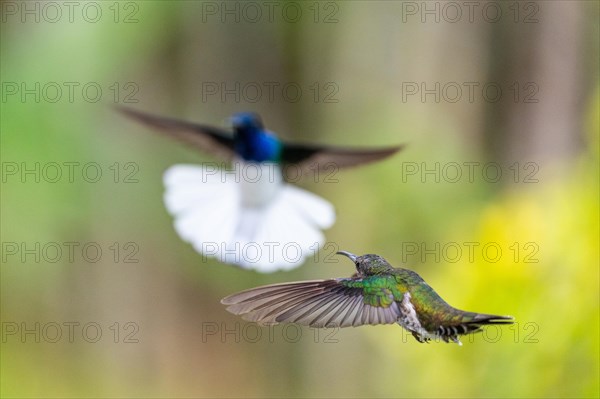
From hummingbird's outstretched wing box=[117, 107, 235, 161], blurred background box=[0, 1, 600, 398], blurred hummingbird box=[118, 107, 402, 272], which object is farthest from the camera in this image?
blurred background box=[0, 1, 600, 398]

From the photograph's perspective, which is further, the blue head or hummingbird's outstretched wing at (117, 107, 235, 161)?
the blue head

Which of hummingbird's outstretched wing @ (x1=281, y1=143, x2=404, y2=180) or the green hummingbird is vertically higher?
hummingbird's outstretched wing @ (x1=281, y1=143, x2=404, y2=180)

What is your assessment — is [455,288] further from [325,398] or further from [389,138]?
[325,398]

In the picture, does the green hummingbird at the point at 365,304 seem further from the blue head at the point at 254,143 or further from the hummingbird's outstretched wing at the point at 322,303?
the blue head at the point at 254,143

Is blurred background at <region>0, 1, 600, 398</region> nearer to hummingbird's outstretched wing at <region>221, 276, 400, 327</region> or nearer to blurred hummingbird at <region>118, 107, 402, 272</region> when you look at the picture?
blurred hummingbird at <region>118, 107, 402, 272</region>

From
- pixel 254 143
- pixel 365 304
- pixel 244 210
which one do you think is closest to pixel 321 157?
pixel 254 143

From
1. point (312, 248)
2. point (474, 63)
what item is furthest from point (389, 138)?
point (312, 248)

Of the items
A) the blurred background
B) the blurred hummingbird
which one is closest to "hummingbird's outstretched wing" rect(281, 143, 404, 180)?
the blurred hummingbird
